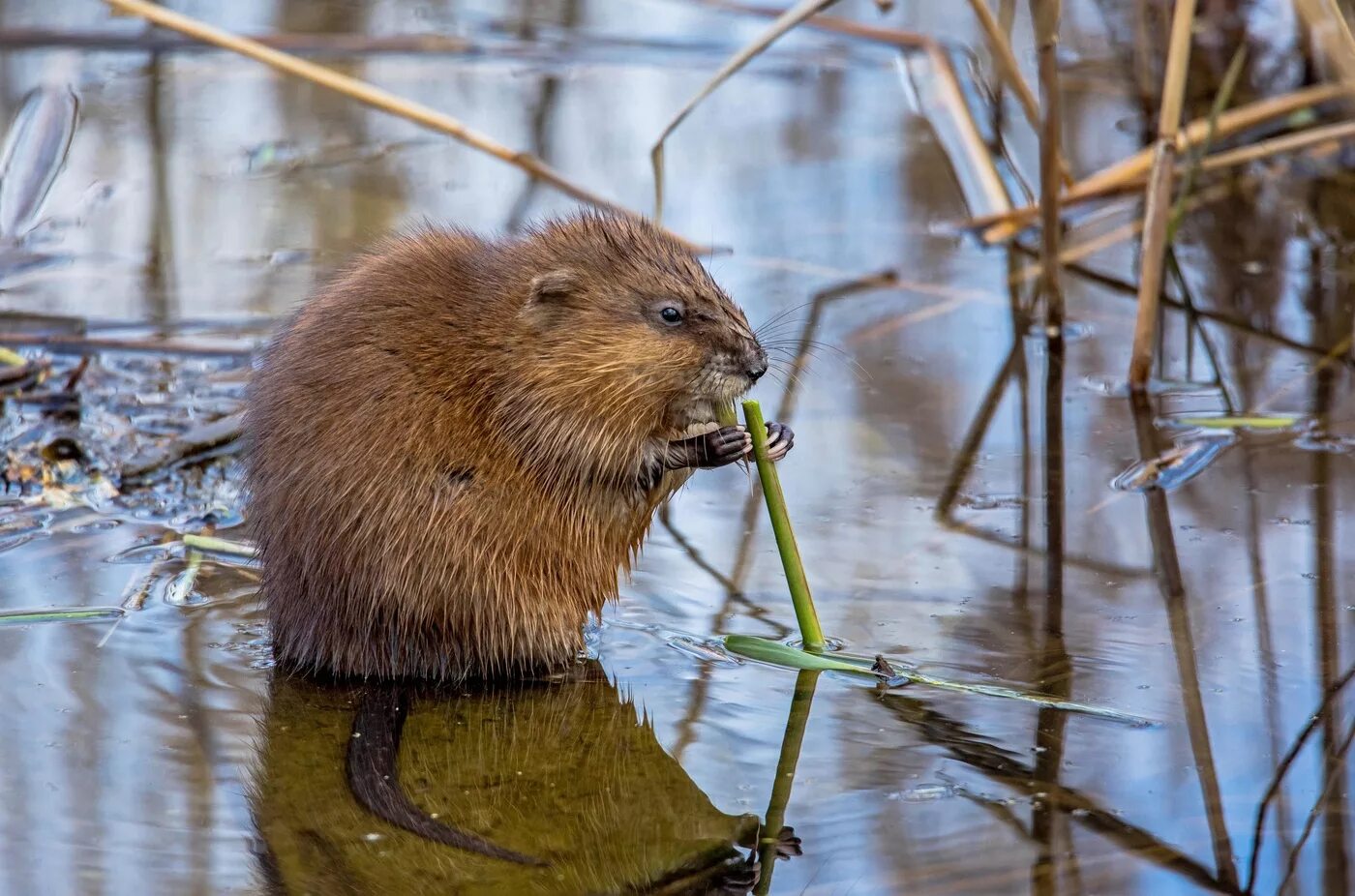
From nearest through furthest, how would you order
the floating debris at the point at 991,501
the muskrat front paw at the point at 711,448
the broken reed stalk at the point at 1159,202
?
the muskrat front paw at the point at 711,448 < the floating debris at the point at 991,501 < the broken reed stalk at the point at 1159,202

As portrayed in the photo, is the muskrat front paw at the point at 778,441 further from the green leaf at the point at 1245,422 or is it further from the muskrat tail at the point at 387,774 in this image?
the green leaf at the point at 1245,422

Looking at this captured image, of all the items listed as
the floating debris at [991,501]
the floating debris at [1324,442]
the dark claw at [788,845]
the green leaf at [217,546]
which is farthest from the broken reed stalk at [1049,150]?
the dark claw at [788,845]

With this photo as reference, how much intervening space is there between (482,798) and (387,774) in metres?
0.19

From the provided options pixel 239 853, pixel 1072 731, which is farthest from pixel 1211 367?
pixel 239 853

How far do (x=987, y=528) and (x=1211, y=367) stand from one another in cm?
128

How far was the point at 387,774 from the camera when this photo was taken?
2.94 metres

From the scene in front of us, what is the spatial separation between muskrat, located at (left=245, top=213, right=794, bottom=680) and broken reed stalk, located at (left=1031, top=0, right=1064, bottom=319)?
1626 mm

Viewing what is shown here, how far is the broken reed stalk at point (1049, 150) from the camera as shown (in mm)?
4570

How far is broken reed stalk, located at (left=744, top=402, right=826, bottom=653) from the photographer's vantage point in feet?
10.7

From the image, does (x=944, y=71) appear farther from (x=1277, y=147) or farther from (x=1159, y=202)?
(x=1159, y=202)

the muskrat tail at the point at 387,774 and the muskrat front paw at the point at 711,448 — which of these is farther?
the muskrat front paw at the point at 711,448

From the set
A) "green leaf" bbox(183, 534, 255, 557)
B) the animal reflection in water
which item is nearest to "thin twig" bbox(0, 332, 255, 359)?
"green leaf" bbox(183, 534, 255, 557)

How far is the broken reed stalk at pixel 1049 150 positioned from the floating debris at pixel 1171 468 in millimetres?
844

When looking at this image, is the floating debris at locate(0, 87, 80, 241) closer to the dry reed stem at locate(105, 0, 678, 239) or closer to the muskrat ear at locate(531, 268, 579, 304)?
the dry reed stem at locate(105, 0, 678, 239)
